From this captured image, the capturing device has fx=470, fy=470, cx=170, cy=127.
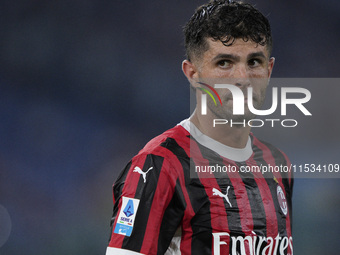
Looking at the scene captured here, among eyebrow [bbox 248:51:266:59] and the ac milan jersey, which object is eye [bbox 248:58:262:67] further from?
the ac milan jersey

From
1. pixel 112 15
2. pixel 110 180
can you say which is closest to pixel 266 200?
pixel 110 180

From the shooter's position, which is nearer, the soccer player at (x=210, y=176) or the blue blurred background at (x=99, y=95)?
the soccer player at (x=210, y=176)

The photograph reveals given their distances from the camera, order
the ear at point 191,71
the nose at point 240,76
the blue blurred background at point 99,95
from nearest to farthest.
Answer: the nose at point 240,76
the ear at point 191,71
the blue blurred background at point 99,95

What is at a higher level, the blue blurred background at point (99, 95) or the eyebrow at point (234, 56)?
Answer: the blue blurred background at point (99, 95)

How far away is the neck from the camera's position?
6.63ft

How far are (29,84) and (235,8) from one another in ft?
15.5

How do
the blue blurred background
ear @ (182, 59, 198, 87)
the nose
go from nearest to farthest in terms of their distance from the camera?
the nose, ear @ (182, 59, 198, 87), the blue blurred background

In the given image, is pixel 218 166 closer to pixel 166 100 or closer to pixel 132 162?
pixel 132 162

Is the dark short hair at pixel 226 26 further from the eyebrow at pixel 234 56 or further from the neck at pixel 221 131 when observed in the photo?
the neck at pixel 221 131

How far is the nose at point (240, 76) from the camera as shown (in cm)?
184

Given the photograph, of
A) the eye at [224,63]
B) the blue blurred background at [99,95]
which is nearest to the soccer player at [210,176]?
the eye at [224,63]

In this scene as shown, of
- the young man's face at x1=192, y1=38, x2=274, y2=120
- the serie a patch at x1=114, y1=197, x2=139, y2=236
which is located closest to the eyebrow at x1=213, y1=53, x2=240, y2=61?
the young man's face at x1=192, y1=38, x2=274, y2=120

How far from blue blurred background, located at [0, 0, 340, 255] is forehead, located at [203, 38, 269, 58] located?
4052 millimetres

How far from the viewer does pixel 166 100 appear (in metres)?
6.20
